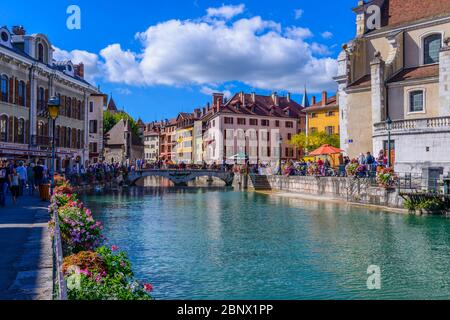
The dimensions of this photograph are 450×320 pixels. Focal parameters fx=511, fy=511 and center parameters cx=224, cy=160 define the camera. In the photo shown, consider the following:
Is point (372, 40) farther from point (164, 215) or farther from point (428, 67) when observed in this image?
point (164, 215)

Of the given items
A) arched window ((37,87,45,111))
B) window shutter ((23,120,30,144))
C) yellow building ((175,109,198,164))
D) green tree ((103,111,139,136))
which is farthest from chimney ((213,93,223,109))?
window shutter ((23,120,30,144))

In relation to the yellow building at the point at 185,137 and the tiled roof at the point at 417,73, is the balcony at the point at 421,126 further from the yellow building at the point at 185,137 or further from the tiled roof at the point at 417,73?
the yellow building at the point at 185,137

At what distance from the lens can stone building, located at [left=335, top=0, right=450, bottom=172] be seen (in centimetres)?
3400

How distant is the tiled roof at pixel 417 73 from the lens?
130 feet

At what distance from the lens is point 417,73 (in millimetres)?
41188

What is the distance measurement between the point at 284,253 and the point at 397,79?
29.0m

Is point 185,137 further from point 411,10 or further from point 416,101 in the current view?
point 416,101

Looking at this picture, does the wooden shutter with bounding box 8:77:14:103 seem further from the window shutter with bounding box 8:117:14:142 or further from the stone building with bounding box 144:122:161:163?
the stone building with bounding box 144:122:161:163

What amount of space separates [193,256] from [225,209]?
55.9 ft

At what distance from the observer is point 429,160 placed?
32.5m

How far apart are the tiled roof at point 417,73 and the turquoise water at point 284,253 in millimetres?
15868

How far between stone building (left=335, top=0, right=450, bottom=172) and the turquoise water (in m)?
7.34

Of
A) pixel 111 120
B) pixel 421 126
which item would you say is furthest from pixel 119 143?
pixel 421 126

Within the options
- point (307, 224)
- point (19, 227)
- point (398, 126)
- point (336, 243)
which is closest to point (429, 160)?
point (398, 126)
